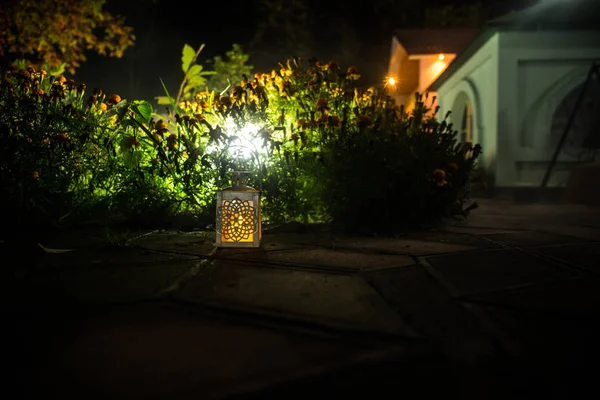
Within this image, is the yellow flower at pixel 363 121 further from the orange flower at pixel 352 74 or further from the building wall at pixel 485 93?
the building wall at pixel 485 93

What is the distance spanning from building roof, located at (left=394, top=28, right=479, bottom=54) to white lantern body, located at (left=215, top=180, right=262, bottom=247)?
12.2 m

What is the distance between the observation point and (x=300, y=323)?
135cm

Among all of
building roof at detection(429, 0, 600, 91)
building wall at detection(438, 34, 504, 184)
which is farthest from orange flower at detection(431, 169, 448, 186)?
building roof at detection(429, 0, 600, 91)

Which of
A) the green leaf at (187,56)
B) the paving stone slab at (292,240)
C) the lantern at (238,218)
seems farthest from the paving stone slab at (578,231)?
the green leaf at (187,56)

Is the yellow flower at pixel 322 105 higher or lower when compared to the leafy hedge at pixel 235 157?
higher

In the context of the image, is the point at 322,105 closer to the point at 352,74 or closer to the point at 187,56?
the point at 352,74

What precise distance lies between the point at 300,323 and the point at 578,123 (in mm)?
8688

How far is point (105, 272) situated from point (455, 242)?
85.6 inches

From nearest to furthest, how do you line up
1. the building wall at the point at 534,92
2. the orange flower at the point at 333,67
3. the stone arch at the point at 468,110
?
1. the orange flower at the point at 333,67
2. the building wall at the point at 534,92
3. the stone arch at the point at 468,110

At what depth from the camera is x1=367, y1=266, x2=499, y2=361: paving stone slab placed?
120 cm

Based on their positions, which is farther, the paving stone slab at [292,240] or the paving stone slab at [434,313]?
the paving stone slab at [292,240]

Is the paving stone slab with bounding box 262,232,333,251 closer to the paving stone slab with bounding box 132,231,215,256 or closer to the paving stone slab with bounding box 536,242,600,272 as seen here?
the paving stone slab with bounding box 132,231,215,256

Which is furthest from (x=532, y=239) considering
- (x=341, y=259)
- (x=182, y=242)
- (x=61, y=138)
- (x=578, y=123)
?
(x=578, y=123)

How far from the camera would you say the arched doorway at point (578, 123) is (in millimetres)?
7707
